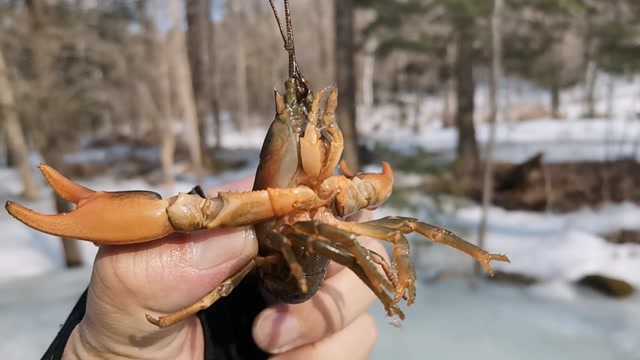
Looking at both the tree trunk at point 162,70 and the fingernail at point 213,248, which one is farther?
the tree trunk at point 162,70

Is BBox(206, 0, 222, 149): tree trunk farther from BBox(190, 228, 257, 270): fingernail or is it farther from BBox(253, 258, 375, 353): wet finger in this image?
BBox(190, 228, 257, 270): fingernail

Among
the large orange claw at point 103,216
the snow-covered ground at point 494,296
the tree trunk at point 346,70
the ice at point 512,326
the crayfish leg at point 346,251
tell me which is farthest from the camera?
the tree trunk at point 346,70

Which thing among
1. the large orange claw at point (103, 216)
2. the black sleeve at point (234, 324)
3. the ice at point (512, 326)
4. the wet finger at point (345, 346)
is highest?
the large orange claw at point (103, 216)

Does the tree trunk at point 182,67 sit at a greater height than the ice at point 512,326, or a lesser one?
greater

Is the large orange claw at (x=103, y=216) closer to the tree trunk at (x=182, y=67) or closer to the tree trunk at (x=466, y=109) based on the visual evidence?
the tree trunk at (x=466, y=109)

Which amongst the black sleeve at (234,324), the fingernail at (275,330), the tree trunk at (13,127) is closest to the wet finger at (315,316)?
the fingernail at (275,330)

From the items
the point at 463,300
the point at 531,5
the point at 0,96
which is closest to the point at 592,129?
the point at 531,5

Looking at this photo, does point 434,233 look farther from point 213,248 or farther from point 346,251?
point 213,248
